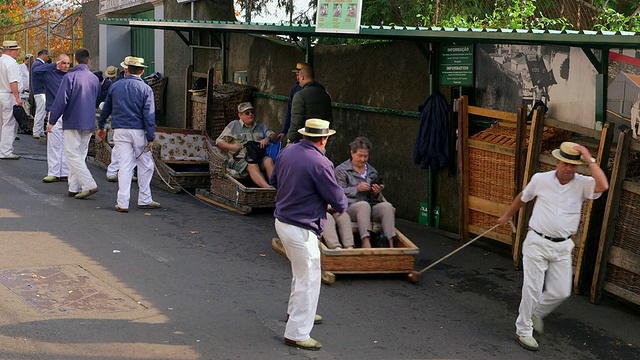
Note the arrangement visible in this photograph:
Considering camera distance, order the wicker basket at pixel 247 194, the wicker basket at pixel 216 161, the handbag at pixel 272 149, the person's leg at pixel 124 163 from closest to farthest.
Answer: the person's leg at pixel 124 163 → the wicker basket at pixel 247 194 → the wicker basket at pixel 216 161 → the handbag at pixel 272 149

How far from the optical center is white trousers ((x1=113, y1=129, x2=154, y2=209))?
1177 cm

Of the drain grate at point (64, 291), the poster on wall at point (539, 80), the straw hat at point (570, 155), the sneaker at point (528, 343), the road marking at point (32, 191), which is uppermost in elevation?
the poster on wall at point (539, 80)

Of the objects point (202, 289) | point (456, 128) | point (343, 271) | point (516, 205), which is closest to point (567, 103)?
point (456, 128)

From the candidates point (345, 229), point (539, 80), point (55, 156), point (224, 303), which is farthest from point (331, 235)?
point (55, 156)

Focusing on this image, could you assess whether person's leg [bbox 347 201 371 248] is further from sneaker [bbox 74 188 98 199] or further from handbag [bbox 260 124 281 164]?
sneaker [bbox 74 188 98 199]

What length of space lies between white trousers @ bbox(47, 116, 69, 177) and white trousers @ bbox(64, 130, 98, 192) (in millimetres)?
1287

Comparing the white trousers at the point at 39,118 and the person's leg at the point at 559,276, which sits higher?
the person's leg at the point at 559,276

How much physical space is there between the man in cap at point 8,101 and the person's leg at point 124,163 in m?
4.86

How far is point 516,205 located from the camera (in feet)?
25.0

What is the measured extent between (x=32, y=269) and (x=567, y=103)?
572 centimetres

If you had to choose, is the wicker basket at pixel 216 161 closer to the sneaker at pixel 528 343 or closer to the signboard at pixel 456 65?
the signboard at pixel 456 65

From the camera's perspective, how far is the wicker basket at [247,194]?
39.7 ft

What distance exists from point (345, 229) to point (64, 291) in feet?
9.31

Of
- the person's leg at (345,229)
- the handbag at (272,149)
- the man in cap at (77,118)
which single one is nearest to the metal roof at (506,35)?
the handbag at (272,149)
